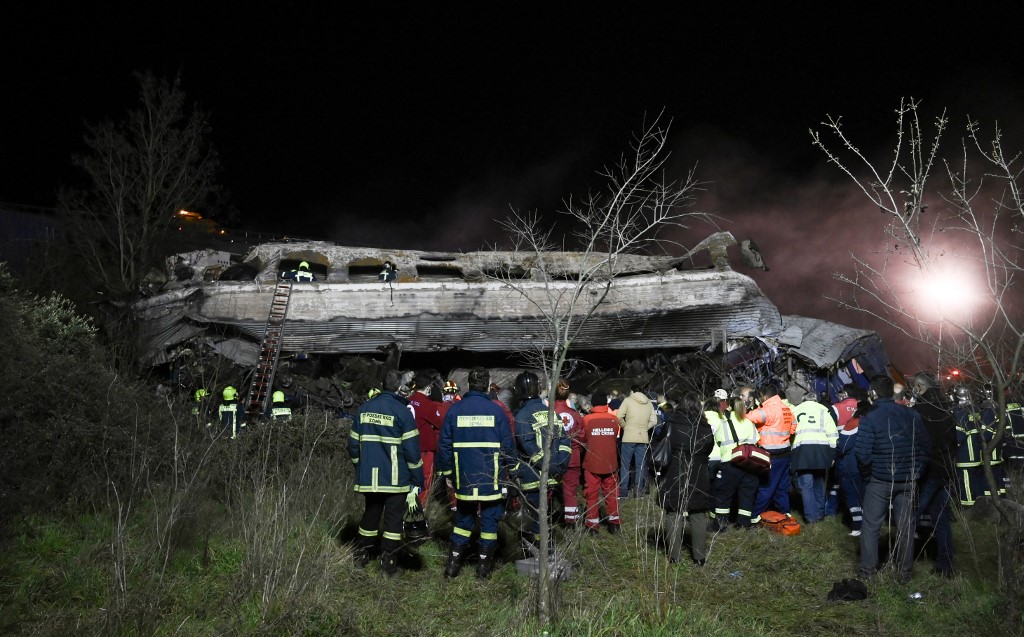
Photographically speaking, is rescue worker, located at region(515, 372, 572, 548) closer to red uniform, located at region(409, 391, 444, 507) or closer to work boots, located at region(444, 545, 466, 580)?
work boots, located at region(444, 545, 466, 580)

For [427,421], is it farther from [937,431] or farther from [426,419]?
[937,431]

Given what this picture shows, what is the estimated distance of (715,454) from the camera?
7090 millimetres

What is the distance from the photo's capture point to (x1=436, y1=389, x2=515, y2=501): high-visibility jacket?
18.4ft

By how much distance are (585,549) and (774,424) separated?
2710mm

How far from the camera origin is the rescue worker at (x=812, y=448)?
7.80 m

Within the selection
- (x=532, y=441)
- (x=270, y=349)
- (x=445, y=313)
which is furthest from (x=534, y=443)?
(x=270, y=349)

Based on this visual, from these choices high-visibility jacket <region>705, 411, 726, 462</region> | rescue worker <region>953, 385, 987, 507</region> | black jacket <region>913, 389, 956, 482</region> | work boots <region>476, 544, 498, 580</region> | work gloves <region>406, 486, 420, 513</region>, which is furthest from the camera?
rescue worker <region>953, 385, 987, 507</region>

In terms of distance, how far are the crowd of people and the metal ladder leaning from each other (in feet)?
24.3

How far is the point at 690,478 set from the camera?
21.2 ft

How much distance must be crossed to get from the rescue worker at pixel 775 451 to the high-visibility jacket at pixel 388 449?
386 cm

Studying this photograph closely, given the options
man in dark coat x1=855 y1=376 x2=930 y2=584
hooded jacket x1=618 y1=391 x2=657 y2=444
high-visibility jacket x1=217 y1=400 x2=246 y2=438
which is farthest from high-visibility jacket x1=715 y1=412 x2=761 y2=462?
high-visibility jacket x1=217 y1=400 x2=246 y2=438

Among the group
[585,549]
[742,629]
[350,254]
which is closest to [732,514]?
[585,549]

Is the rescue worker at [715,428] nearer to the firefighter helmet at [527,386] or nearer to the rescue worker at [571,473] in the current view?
the rescue worker at [571,473]

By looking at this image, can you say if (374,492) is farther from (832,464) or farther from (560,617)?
(832,464)
